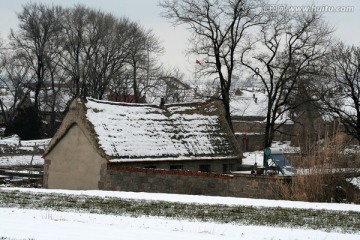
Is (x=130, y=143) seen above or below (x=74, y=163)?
above

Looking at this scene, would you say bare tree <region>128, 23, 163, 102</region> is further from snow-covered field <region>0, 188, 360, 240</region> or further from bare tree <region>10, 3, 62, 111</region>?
snow-covered field <region>0, 188, 360, 240</region>

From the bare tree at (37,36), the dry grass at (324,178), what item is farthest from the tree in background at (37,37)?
the dry grass at (324,178)

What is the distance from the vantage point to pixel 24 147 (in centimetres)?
5406

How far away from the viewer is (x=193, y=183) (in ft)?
82.2

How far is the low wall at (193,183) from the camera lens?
77.0 ft

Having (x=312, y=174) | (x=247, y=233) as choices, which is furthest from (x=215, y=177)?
(x=247, y=233)

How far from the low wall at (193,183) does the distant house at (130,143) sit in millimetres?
1539

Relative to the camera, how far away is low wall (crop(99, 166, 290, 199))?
77.0ft

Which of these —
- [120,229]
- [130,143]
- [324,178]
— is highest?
[130,143]

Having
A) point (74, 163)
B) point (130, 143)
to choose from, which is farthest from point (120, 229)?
point (74, 163)

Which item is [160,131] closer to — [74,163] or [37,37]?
[74,163]

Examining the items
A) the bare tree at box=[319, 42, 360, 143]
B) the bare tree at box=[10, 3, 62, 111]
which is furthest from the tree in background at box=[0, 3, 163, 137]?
the bare tree at box=[319, 42, 360, 143]

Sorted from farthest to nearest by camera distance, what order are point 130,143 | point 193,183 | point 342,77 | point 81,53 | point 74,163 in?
point 81,53 → point 342,77 → point 130,143 → point 74,163 → point 193,183

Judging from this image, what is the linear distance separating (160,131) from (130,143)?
9.37 ft
